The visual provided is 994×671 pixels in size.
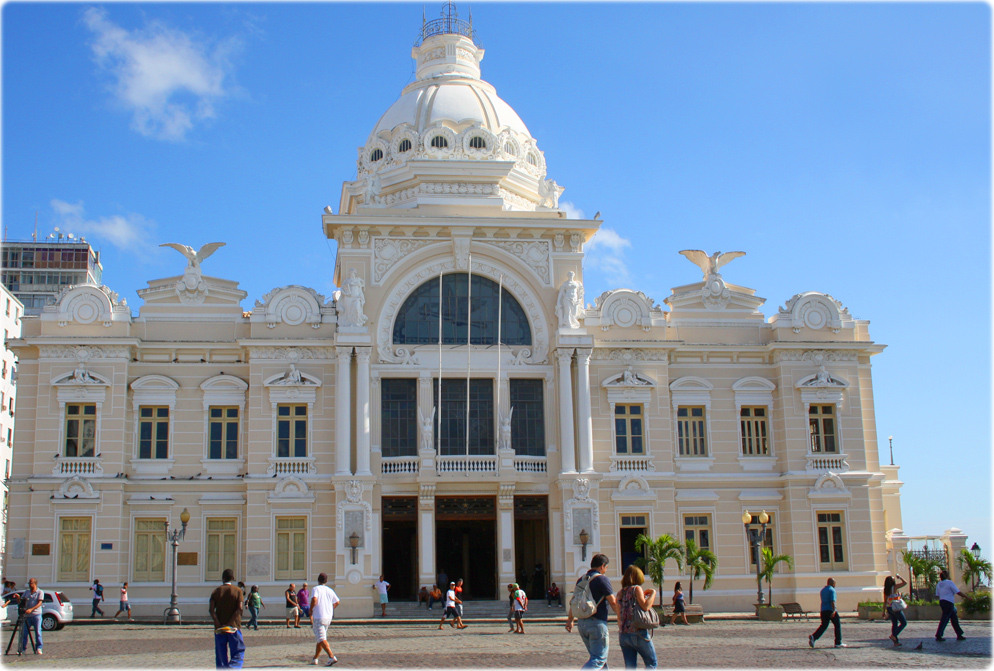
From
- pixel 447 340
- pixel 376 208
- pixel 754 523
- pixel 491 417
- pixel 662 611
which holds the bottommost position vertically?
pixel 662 611

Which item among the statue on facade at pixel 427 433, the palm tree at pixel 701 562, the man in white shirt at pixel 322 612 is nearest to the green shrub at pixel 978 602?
the palm tree at pixel 701 562

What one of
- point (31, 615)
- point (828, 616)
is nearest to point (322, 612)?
point (31, 615)

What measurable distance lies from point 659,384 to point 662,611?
10024 millimetres

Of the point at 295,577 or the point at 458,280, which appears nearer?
the point at 295,577

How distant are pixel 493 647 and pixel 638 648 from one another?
40.7ft

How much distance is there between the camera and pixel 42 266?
95.8 m

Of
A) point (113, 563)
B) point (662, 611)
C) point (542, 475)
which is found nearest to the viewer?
point (662, 611)

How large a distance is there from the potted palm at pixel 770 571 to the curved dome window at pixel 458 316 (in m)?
12.1

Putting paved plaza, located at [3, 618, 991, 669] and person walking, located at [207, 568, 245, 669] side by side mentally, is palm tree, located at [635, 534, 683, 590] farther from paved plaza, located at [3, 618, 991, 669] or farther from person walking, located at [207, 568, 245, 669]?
person walking, located at [207, 568, 245, 669]

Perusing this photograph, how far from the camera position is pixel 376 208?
1639 inches

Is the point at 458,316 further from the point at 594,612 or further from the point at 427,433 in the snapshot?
the point at 594,612

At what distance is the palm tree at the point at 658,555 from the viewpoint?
120ft

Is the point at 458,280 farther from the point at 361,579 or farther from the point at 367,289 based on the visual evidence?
the point at 361,579

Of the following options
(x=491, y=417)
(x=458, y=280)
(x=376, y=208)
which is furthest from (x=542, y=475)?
(x=376, y=208)
